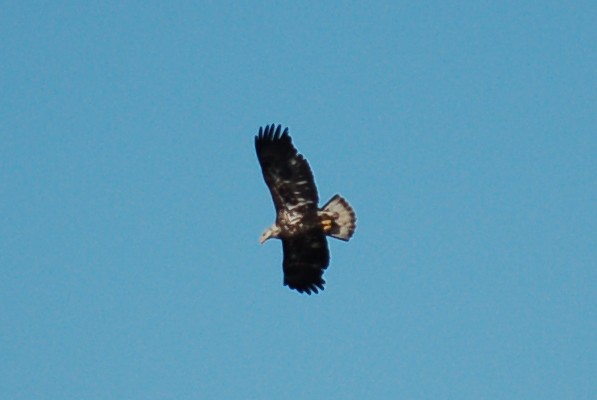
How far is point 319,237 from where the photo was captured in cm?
5569

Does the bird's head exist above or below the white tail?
below

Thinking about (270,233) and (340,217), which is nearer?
(270,233)

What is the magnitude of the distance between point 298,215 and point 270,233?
577 mm

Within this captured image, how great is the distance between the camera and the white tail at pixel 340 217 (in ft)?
183

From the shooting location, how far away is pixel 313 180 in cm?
5531

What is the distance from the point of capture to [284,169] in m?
55.1

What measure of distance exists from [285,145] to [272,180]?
0.58 metres

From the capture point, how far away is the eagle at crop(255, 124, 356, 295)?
55125 millimetres

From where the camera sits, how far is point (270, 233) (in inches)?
2192

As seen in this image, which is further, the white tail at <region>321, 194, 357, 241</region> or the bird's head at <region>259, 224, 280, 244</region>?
the white tail at <region>321, 194, 357, 241</region>

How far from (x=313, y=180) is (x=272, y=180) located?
62 centimetres

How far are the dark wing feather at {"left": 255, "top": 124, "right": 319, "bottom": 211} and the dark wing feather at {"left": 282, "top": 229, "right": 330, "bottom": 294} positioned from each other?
2.07 feet

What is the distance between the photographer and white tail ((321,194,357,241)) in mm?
55844

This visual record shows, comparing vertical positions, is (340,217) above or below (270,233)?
above
